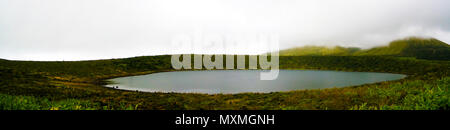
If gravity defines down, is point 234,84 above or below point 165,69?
below

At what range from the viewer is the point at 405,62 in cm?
8675

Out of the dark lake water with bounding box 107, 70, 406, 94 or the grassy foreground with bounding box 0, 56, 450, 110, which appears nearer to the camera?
the grassy foreground with bounding box 0, 56, 450, 110

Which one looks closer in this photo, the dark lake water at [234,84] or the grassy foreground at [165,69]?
the grassy foreground at [165,69]

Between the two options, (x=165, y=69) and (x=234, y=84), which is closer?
(x=234, y=84)

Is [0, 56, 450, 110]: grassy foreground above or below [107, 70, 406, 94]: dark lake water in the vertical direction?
above

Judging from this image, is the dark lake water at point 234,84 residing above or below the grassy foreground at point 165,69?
below
